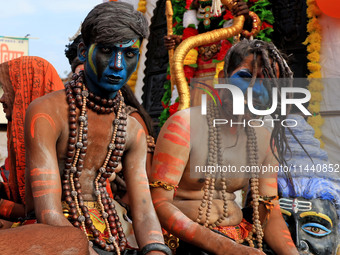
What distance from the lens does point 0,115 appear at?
12203 mm

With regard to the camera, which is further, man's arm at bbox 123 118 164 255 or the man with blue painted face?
man's arm at bbox 123 118 164 255

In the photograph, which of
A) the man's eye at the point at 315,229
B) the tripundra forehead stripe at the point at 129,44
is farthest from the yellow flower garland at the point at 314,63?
the tripundra forehead stripe at the point at 129,44

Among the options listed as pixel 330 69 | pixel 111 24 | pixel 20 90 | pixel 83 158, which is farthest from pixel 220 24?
pixel 83 158

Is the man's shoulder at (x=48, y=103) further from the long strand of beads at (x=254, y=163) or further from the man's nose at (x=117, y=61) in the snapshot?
the long strand of beads at (x=254, y=163)

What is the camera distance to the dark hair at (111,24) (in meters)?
2.20

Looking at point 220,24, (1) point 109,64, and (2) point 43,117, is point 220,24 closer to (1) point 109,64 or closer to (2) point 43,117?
(1) point 109,64

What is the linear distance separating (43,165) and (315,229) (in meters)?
1.91

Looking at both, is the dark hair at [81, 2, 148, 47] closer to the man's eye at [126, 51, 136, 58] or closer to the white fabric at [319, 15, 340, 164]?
the man's eye at [126, 51, 136, 58]

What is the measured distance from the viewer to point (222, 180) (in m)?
2.77

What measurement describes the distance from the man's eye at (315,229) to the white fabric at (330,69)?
3.39 m

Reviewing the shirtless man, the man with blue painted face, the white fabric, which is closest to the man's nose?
the man with blue painted face

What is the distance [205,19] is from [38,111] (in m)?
5.52

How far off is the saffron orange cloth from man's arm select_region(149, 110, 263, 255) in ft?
2.40

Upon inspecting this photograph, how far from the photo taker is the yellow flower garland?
6352 millimetres
